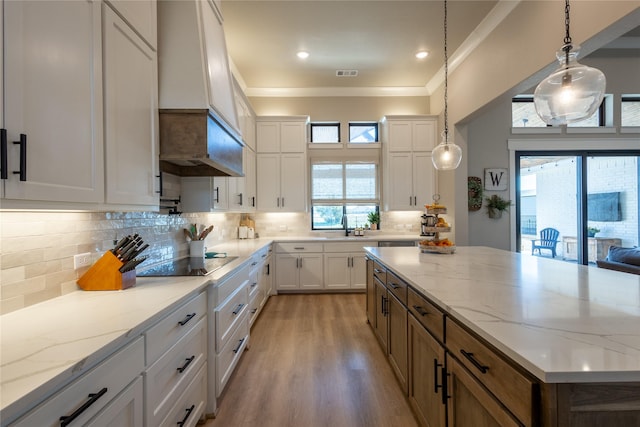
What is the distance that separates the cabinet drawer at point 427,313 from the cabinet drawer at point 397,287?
0.08 meters

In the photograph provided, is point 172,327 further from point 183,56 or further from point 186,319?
point 183,56

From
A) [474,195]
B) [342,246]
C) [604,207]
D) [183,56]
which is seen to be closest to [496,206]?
[474,195]

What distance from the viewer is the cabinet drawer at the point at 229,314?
1.95 metres

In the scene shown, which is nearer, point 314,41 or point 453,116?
point 314,41

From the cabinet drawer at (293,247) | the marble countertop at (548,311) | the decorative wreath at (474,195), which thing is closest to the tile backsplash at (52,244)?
the marble countertop at (548,311)

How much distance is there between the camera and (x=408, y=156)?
484 centimetres

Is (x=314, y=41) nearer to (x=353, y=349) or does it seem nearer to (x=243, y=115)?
(x=243, y=115)

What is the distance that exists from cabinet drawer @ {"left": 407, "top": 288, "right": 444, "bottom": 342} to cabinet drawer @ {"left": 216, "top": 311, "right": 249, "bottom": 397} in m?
1.34

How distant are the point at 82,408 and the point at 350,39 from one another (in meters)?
4.06

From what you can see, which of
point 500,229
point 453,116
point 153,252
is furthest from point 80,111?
point 500,229

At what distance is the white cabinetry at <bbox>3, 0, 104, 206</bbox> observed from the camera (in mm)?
911

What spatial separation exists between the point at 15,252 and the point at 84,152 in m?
0.52

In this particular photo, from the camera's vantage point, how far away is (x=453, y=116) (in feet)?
13.7

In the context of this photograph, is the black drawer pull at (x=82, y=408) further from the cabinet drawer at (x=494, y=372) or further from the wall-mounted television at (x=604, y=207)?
the wall-mounted television at (x=604, y=207)
